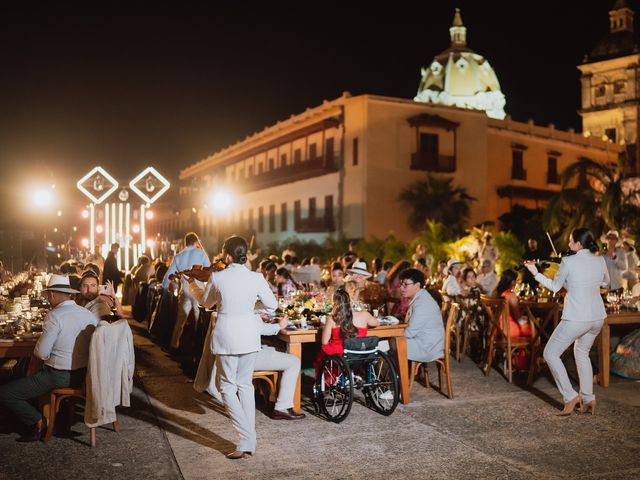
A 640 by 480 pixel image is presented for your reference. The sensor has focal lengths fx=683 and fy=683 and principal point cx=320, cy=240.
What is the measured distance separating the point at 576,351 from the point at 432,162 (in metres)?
26.0

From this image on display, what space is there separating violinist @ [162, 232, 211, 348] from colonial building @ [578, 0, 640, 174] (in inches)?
2138

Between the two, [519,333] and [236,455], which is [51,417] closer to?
[236,455]

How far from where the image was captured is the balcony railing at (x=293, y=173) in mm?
34250

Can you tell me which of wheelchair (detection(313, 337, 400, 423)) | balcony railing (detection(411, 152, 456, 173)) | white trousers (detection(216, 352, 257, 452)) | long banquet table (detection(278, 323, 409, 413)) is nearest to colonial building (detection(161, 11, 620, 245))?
balcony railing (detection(411, 152, 456, 173))

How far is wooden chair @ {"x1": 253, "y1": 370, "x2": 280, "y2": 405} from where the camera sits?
265 inches

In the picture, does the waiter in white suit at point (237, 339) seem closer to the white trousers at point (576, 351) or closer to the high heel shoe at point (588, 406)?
the white trousers at point (576, 351)

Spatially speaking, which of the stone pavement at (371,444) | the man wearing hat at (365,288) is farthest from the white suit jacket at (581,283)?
the man wearing hat at (365,288)

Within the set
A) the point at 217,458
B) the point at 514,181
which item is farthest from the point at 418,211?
the point at 217,458

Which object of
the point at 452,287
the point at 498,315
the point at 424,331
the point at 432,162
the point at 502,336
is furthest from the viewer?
the point at 432,162

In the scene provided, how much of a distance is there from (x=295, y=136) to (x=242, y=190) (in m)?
10.5

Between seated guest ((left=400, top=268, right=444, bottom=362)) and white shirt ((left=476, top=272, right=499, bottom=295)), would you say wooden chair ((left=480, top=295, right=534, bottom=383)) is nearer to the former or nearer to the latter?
seated guest ((left=400, top=268, right=444, bottom=362))

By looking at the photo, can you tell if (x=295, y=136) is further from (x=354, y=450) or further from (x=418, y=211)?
(x=354, y=450)

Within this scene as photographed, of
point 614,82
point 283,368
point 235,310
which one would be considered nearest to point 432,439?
point 283,368

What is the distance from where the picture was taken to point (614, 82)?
6141 cm
